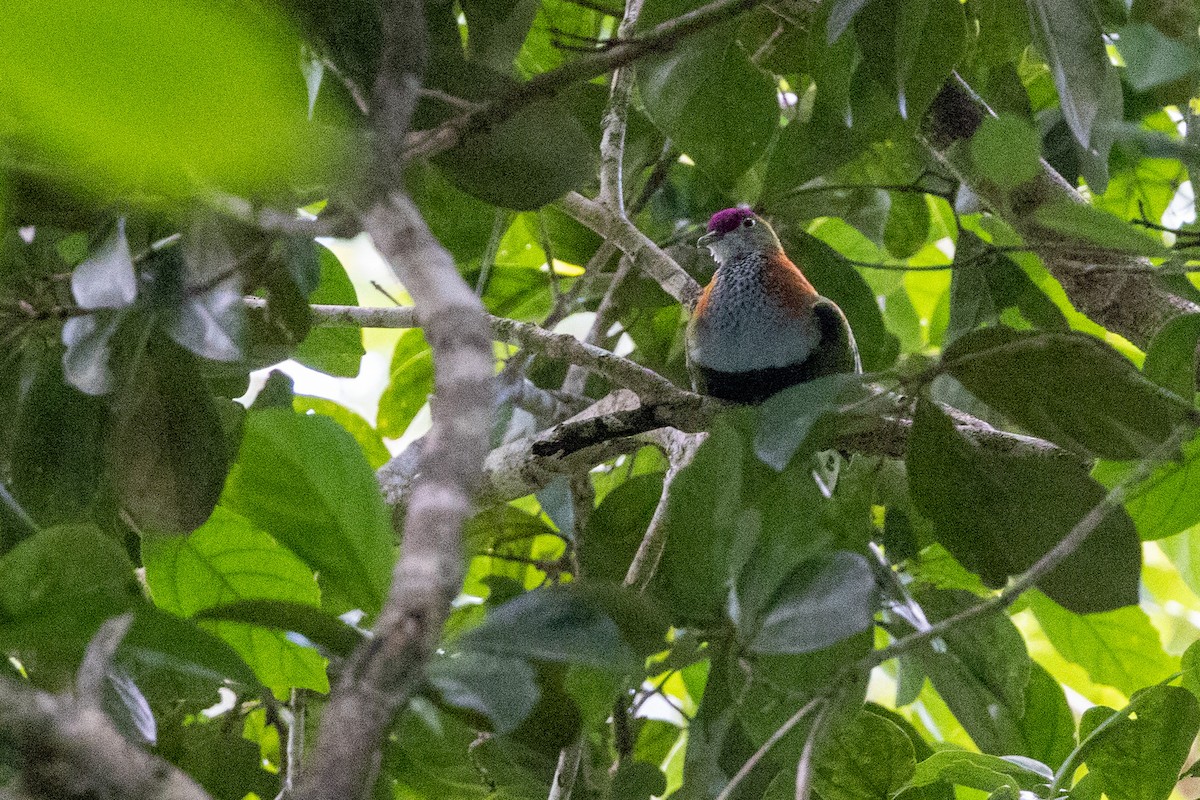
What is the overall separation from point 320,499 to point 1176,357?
3.00 feet

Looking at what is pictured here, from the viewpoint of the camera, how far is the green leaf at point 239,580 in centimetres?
142

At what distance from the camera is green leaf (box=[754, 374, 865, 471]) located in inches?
39.5

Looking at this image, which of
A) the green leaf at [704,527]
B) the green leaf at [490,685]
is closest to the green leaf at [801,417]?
the green leaf at [704,527]

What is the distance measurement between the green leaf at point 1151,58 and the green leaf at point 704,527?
1.58ft

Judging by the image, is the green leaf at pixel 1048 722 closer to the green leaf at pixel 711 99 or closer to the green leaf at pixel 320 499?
the green leaf at pixel 711 99

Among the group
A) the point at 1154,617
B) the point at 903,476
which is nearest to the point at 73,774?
the point at 903,476

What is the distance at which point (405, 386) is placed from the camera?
8.41 ft

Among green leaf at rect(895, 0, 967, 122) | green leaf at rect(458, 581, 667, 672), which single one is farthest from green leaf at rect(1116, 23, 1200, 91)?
green leaf at rect(458, 581, 667, 672)

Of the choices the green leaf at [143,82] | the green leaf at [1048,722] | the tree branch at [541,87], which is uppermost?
the green leaf at [143,82]

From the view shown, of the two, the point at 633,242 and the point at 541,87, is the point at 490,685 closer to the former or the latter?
the point at 541,87

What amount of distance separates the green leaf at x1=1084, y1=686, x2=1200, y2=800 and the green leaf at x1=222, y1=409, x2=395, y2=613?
3.19 feet

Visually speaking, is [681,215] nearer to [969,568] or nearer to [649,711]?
[649,711]

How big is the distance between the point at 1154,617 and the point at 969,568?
7.10 ft

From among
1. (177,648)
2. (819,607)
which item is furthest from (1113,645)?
(177,648)
